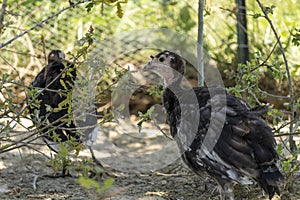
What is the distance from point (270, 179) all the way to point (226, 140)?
0.44 m

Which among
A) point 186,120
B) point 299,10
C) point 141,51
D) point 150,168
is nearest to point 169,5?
point 141,51

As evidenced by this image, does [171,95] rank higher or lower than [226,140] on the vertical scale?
higher

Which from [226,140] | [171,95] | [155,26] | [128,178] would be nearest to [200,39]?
[171,95]

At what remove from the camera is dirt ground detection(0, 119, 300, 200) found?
555cm

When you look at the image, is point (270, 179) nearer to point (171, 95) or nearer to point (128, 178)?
point (171, 95)

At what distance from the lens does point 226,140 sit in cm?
460

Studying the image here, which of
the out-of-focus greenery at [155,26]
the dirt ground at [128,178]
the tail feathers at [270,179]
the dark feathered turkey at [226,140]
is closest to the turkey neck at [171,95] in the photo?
the dark feathered turkey at [226,140]

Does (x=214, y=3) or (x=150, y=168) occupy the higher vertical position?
(x=214, y=3)

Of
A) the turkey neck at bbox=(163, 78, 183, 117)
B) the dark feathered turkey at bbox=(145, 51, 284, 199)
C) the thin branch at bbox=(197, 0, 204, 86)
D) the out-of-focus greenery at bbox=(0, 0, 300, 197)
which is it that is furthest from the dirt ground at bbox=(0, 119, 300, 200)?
the out-of-focus greenery at bbox=(0, 0, 300, 197)

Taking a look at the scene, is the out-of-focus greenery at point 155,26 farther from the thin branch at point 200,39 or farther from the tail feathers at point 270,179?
the tail feathers at point 270,179

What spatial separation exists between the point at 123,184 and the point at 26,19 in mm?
4362

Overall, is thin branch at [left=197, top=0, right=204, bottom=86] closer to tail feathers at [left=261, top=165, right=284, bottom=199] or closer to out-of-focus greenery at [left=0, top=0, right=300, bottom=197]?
tail feathers at [left=261, top=165, right=284, bottom=199]

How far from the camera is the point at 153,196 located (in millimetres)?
5566

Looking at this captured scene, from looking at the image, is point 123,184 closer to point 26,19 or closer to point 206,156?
point 206,156
